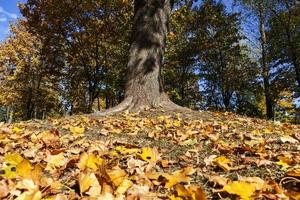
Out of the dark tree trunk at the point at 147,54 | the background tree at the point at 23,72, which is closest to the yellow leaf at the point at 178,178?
the dark tree trunk at the point at 147,54

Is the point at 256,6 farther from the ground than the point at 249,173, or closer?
farther from the ground

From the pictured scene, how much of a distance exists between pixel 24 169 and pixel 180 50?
24025mm

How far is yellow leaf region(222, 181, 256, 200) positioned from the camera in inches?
69.5

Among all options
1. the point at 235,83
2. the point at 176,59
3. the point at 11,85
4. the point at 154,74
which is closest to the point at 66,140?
the point at 154,74

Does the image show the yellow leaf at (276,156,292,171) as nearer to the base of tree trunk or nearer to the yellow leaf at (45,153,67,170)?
the yellow leaf at (45,153,67,170)

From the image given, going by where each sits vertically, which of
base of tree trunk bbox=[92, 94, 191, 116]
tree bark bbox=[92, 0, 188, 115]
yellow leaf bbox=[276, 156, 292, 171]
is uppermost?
tree bark bbox=[92, 0, 188, 115]

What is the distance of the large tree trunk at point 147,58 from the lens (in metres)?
6.91

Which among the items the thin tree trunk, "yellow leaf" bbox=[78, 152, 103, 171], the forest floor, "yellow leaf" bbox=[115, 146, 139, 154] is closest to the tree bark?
the forest floor

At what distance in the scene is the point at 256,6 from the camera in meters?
24.5

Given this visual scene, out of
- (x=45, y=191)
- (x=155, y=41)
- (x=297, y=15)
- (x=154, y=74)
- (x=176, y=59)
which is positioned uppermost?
(x=297, y=15)

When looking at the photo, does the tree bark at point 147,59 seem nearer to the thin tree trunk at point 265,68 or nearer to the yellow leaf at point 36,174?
the yellow leaf at point 36,174

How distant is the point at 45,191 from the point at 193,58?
986 inches

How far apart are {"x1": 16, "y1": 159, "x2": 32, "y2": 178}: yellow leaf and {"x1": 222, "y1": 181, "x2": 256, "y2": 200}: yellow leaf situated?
3.64 ft

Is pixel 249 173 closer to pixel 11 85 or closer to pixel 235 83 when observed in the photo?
pixel 235 83
